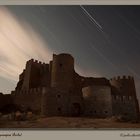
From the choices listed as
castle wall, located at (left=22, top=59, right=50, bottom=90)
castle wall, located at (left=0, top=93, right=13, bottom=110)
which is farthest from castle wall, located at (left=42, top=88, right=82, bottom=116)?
castle wall, located at (left=0, top=93, right=13, bottom=110)

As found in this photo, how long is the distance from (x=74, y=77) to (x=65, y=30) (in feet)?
3.44

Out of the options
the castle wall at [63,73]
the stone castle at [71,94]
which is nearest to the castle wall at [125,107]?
the stone castle at [71,94]

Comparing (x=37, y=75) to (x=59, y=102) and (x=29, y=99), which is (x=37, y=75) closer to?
(x=29, y=99)

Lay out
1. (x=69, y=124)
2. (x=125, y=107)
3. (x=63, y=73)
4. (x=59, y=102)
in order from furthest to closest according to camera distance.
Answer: (x=63, y=73), (x=59, y=102), (x=125, y=107), (x=69, y=124)

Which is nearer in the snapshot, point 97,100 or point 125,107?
point 125,107

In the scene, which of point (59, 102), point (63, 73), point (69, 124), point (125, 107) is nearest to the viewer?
point (69, 124)

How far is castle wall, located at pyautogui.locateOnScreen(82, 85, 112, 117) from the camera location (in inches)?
220

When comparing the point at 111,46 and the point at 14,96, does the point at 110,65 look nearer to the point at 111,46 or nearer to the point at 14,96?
the point at 111,46

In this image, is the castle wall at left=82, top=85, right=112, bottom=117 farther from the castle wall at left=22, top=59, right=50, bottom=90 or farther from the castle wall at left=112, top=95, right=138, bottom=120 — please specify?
the castle wall at left=22, top=59, right=50, bottom=90

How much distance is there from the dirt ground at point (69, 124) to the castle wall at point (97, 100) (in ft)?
0.76

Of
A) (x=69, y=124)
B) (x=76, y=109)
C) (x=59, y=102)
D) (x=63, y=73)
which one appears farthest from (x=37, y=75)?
(x=69, y=124)

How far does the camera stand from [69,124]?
5.34 m

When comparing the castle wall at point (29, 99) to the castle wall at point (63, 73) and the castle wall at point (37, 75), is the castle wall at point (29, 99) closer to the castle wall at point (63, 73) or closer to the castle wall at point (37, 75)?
the castle wall at point (37, 75)

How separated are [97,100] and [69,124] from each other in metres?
0.81
